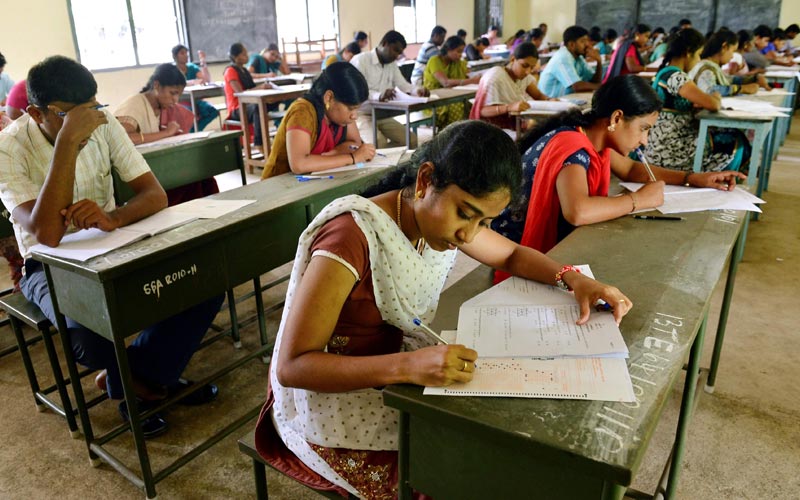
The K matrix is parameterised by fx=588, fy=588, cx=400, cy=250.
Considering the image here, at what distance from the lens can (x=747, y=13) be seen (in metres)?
11.4

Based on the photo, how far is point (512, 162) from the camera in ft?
3.22

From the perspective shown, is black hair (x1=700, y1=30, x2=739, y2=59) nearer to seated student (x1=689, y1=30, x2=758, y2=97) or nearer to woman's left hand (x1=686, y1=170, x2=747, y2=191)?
seated student (x1=689, y1=30, x2=758, y2=97)

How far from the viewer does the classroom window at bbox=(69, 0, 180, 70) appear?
21.5 ft

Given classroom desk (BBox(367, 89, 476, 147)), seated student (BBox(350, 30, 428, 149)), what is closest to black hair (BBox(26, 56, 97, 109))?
classroom desk (BBox(367, 89, 476, 147))

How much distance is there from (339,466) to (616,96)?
1.36m

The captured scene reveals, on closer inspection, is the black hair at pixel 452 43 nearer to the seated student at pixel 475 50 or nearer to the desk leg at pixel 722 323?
the seated student at pixel 475 50

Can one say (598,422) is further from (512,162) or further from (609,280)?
(609,280)

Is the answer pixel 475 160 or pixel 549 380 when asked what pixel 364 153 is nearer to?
pixel 475 160

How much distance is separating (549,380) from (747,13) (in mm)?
13334

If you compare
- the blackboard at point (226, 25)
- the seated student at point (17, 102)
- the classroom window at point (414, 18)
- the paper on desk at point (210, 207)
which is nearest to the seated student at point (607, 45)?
the classroom window at point (414, 18)

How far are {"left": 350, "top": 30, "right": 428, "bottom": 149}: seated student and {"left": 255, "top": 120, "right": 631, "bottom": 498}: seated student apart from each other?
3.82 m

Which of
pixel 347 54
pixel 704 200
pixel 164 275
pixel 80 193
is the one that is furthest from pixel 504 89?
pixel 164 275

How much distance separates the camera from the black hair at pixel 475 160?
3.12ft

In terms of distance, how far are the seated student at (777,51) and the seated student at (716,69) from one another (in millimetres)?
3996
